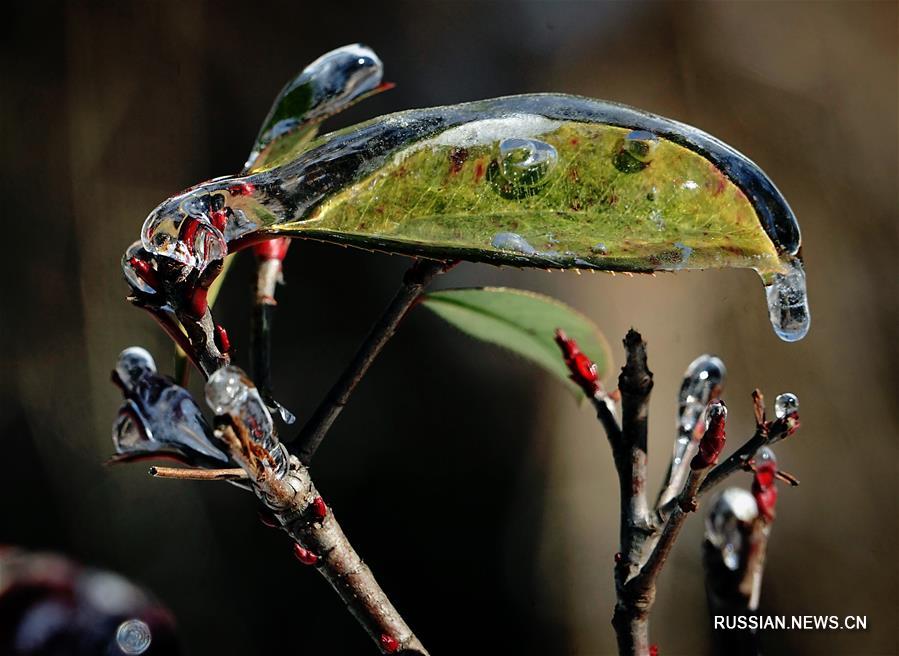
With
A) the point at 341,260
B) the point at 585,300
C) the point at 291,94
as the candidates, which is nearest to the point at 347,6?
the point at 341,260

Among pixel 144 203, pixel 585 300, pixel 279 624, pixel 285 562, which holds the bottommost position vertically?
pixel 279 624

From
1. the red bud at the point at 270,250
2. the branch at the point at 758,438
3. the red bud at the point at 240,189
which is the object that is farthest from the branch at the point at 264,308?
the branch at the point at 758,438

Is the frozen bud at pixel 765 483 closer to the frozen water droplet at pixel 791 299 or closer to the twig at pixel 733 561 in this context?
the twig at pixel 733 561

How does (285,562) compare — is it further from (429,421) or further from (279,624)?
(429,421)

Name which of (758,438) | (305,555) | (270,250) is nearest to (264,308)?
(270,250)

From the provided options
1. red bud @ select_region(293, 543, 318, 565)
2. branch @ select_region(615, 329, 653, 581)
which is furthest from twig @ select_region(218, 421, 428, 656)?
branch @ select_region(615, 329, 653, 581)

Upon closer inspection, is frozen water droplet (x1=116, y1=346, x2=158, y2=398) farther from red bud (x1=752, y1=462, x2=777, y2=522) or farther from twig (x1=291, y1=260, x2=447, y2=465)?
red bud (x1=752, y1=462, x2=777, y2=522)

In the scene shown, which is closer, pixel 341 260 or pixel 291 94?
pixel 291 94
